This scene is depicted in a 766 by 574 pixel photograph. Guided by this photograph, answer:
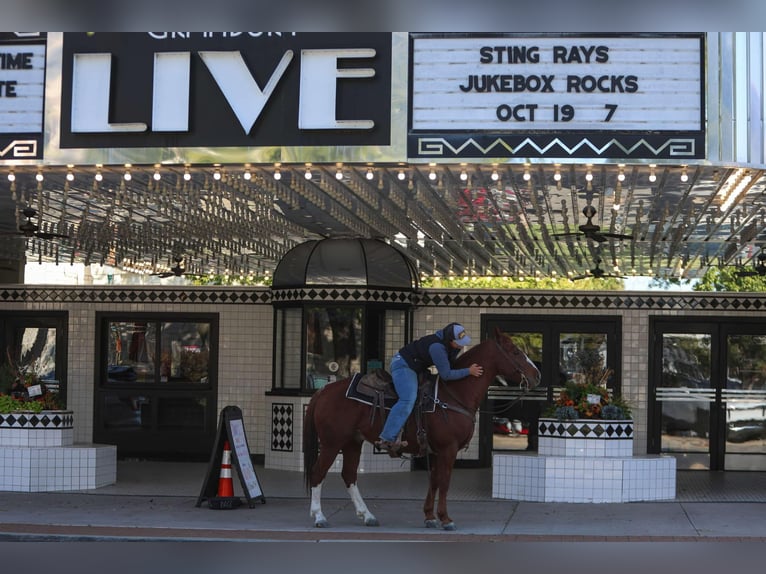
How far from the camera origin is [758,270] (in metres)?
18.5

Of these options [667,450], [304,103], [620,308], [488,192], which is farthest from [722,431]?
[304,103]

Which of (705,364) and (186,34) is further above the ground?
(186,34)

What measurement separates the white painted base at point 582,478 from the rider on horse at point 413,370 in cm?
277

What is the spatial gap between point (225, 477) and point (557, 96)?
5.79m

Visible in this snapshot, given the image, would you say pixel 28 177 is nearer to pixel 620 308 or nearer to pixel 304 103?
pixel 304 103

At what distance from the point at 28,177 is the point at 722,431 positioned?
11.8 meters

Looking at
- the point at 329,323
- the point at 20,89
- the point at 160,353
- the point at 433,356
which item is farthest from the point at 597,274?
the point at 20,89

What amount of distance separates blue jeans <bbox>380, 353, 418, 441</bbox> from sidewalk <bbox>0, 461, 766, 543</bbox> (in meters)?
1.04

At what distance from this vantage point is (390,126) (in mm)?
11586

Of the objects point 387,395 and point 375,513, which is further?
point 375,513

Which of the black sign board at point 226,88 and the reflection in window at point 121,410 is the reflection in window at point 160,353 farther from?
the black sign board at point 226,88

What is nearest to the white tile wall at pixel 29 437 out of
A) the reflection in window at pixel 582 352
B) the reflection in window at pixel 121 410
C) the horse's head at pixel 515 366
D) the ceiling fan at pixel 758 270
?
the reflection in window at pixel 121 410

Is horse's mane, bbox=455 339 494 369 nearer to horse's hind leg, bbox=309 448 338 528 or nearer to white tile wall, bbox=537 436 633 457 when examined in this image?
horse's hind leg, bbox=309 448 338 528

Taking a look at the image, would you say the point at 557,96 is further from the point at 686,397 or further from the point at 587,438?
the point at 686,397
